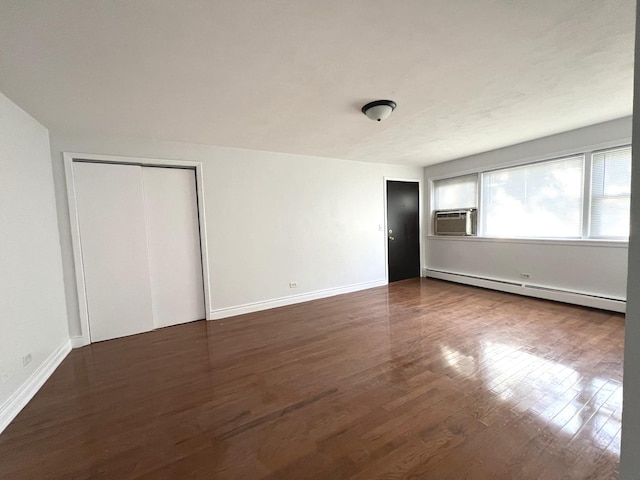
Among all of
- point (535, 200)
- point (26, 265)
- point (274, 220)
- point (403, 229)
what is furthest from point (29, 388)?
point (535, 200)

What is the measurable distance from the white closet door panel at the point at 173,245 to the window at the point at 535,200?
16.2ft

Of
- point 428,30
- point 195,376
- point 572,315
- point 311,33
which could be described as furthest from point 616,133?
point 195,376

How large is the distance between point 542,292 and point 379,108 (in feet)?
12.7

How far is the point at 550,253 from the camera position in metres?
4.11

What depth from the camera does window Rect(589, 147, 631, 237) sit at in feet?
11.3

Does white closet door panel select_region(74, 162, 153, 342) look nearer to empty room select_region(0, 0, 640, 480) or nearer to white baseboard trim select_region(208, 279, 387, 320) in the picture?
empty room select_region(0, 0, 640, 480)

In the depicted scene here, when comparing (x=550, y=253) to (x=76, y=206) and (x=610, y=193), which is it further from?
(x=76, y=206)

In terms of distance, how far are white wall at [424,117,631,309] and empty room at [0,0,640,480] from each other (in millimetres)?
33

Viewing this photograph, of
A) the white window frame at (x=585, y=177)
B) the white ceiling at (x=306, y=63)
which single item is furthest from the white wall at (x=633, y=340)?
the white window frame at (x=585, y=177)

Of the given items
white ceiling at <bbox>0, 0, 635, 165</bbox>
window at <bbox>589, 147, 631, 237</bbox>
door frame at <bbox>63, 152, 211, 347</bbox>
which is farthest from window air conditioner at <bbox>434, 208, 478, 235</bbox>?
door frame at <bbox>63, 152, 211, 347</bbox>

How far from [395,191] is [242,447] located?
16.4ft

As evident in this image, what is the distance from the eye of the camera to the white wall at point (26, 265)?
2031mm

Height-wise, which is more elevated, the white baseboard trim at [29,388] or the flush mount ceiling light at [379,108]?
the flush mount ceiling light at [379,108]

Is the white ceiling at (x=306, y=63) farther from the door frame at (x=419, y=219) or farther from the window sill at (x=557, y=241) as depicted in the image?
the door frame at (x=419, y=219)
